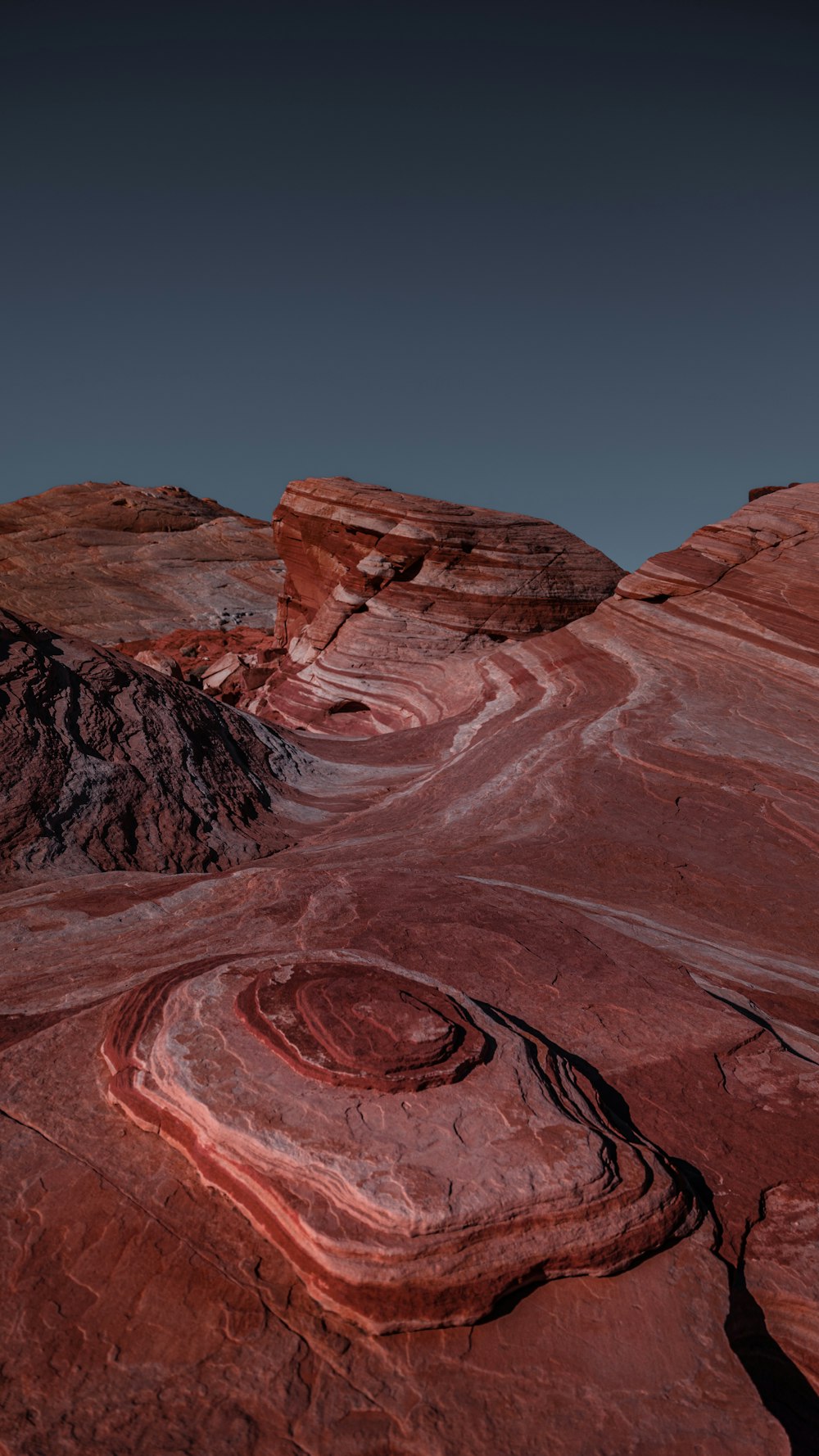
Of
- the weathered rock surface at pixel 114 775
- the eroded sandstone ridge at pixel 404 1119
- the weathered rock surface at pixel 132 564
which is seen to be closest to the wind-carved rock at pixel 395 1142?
the eroded sandstone ridge at pixel 404 1119

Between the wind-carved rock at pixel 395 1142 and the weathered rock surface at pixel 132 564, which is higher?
the weathered rock surface at pixel 132 564

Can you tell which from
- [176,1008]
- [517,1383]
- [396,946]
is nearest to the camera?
[517,1383]

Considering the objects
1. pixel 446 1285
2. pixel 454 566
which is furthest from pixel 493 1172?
pixel 454 566

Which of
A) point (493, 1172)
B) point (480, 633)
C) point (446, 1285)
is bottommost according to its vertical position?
point (446, 1285)

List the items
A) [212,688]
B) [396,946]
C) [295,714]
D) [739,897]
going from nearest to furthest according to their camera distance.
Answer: [396,946], [739,897], [295,714], [212,688]

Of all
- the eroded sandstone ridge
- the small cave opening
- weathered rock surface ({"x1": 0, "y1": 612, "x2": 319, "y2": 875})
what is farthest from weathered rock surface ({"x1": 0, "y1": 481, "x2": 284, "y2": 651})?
the eroded sandstone ridge

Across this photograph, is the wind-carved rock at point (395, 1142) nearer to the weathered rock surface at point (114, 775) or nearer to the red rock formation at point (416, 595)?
the weathered rock surface at point (114, 775)

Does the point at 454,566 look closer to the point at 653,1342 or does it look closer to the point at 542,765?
the point at 542,765
